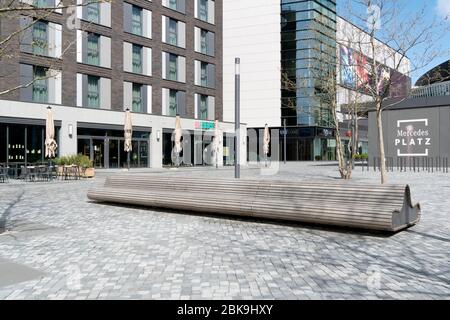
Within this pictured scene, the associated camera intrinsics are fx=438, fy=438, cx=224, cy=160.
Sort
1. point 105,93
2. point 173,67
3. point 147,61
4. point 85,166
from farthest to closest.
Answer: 1. point 173,67
2. point 147,61
3. point 105,93
4. point 85,166

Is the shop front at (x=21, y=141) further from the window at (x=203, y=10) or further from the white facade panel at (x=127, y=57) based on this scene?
the window at (x=203, y=10)

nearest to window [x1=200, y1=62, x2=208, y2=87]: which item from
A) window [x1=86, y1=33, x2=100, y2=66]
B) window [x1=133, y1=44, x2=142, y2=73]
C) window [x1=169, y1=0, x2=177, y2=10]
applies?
window [x1=169, y1=0, x2=177, y2=10]

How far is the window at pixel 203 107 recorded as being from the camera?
42938mm

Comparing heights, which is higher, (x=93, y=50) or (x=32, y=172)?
(x=93, y=50)

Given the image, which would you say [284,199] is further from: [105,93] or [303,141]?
[303,141]

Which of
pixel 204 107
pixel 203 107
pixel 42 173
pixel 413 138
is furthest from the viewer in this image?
pixel 204 107

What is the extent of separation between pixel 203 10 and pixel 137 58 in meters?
10.8

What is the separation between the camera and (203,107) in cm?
4341

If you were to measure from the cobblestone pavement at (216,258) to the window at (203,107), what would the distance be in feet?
112

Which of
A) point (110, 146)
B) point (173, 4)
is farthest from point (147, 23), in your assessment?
point (110, 146)

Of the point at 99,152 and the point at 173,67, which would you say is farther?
the point at 173,67

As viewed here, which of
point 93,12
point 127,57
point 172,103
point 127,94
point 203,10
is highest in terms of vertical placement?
point 203,10

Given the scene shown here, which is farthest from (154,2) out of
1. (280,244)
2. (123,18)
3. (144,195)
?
(280,244)
